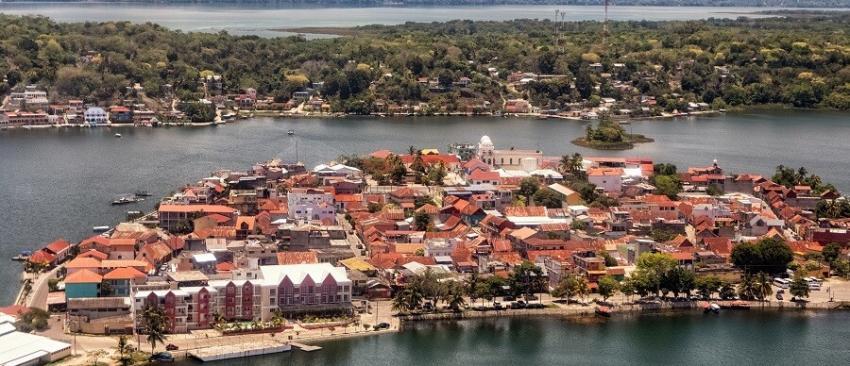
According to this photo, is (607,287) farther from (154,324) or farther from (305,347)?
(154,324)

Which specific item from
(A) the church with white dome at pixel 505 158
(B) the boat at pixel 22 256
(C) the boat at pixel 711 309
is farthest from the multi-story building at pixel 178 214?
(C) the boat at pixel 711 309

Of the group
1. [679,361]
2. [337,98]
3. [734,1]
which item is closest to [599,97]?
[337,98]

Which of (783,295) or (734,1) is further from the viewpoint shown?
(734,1)

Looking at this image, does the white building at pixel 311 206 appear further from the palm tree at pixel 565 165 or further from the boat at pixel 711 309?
the boat at pixel 711 309

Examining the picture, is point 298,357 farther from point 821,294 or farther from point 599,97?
point 599,97

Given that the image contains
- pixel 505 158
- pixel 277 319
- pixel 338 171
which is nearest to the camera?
pixel 277 319

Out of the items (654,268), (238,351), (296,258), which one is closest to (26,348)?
(238,351)

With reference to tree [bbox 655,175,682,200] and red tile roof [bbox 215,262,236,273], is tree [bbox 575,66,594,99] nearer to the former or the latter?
tree [bbox 655,175,682,200]
